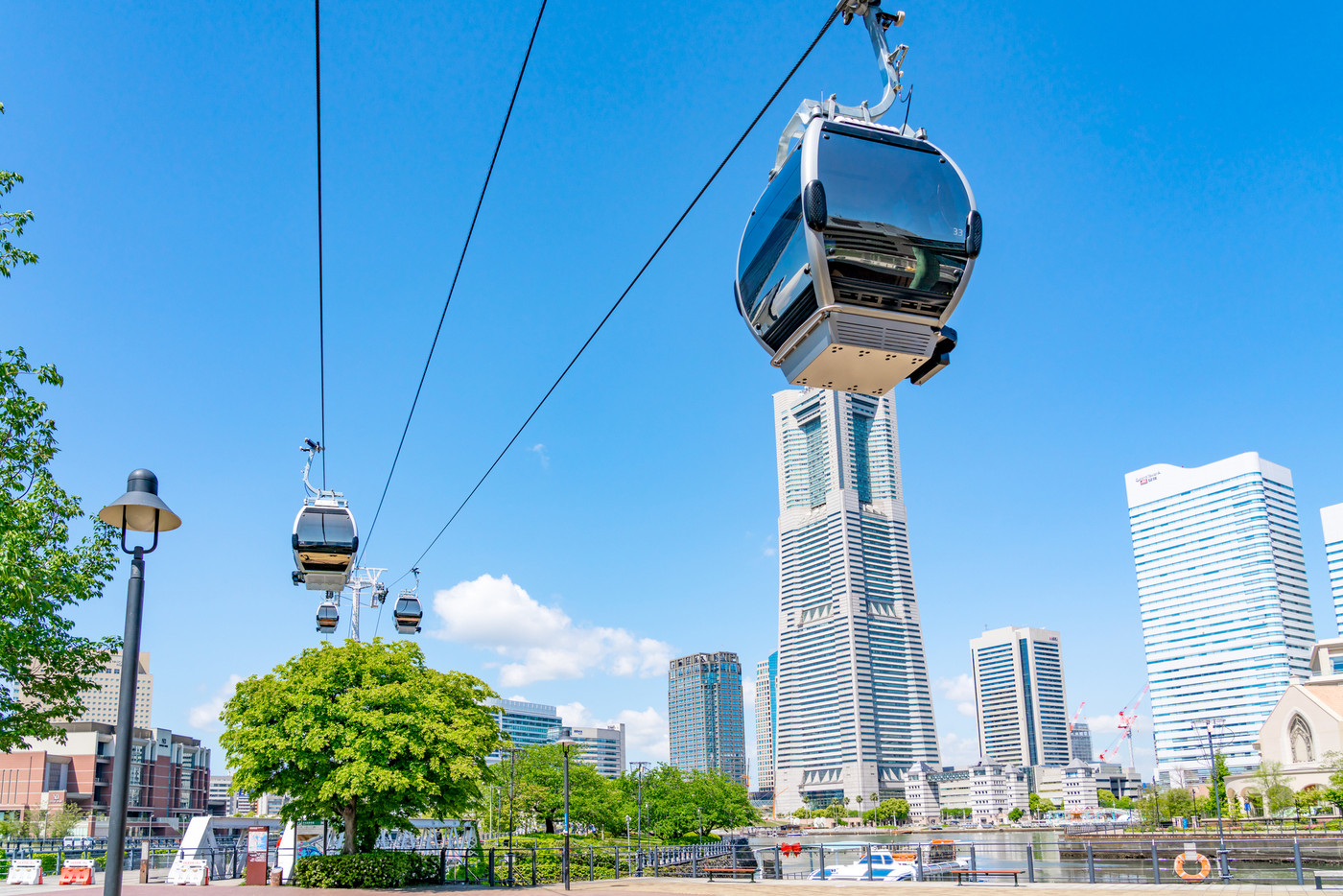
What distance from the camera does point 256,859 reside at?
2672cm

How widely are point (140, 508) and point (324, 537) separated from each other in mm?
11431

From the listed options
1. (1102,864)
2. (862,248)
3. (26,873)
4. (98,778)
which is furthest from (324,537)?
(98,778)

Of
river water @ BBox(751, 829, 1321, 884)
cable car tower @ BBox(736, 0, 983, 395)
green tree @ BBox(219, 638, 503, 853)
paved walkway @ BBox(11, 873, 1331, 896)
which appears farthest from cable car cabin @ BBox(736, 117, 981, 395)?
green tree @ BBox(219, 638, 503, 853)

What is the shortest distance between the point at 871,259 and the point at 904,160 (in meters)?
0.87

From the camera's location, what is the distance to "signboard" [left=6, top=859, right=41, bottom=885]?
94.5 feet

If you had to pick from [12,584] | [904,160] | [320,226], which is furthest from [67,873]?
[904,160]

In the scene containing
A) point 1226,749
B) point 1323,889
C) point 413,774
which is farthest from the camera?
point 1226,749

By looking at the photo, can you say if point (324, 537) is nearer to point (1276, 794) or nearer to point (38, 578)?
point (38, 578)

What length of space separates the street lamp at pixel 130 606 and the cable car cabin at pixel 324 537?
1103 cm

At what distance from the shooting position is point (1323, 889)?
1850 centimetres

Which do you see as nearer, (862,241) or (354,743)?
(862,241)

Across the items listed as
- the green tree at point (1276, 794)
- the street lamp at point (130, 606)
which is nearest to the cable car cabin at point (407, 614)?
the street lamp at point (130, 606)

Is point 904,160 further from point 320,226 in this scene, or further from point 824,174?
point 320,226

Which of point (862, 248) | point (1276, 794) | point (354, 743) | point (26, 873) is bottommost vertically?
point (1276, 794)
